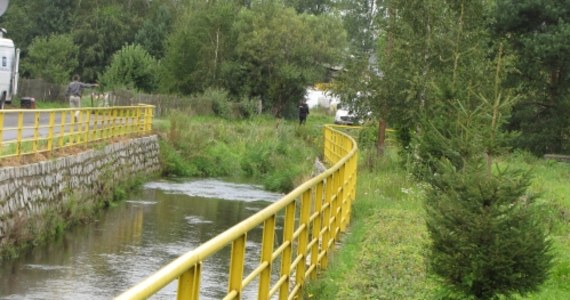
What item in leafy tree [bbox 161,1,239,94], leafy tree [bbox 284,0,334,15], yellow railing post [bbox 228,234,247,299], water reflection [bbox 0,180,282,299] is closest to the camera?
yellow railing post [bbox 228,234,247,299]

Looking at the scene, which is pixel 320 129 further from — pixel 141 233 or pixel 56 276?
pixel 56 276

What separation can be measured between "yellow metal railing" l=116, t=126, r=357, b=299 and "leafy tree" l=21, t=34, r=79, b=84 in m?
53.6

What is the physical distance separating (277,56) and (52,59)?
61.9ft

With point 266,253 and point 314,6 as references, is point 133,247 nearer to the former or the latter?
point 266,253

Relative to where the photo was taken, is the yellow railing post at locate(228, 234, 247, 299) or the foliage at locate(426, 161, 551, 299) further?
the foliage at locate(426, 161, 551, 299)

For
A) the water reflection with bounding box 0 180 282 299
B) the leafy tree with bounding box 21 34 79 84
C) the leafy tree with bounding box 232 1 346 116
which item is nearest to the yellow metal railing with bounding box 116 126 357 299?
the water reflection with bounding box 0 180 282 299

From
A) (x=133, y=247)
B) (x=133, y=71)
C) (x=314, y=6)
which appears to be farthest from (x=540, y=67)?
(x=314, y=6)

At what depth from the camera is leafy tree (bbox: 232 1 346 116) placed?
61188 millimetres

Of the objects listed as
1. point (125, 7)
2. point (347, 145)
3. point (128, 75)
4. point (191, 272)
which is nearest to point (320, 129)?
point (128, 75)

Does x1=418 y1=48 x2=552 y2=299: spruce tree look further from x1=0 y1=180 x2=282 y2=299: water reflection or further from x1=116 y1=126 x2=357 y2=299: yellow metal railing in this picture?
x1=0 y1=180 x2=282 y2=299: water reflection

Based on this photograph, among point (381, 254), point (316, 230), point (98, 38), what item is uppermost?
point (98, 38)

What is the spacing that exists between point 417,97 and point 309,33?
1381 inches

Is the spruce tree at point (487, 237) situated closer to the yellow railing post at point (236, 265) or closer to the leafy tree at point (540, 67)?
the yellow railing post at point (236, 265)

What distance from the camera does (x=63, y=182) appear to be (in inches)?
954
